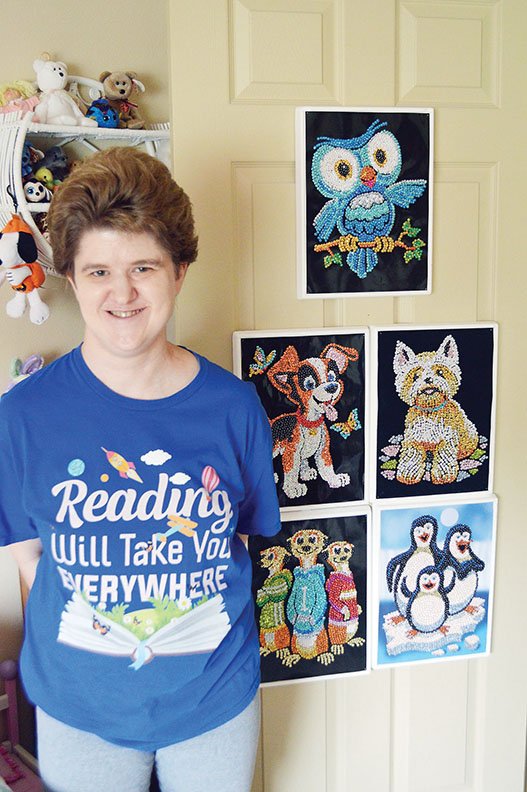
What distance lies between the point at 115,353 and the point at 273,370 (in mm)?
421

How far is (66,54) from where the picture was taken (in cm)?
187

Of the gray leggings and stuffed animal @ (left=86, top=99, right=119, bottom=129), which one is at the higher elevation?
stuffed animal @ (left=86, top=99, right=119, bottom=129)

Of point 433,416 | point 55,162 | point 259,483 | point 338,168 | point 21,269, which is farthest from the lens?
point 55,162

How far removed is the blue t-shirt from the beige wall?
866 millimetres

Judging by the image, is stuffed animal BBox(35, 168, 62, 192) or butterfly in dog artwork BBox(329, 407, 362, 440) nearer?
butterfly in dog artwork BBox(329, 407, 362, 440)

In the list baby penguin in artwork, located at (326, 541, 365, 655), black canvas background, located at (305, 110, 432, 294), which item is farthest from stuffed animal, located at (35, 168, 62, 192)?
baby penguin in artwork, located at (326, 541, 365, 655)

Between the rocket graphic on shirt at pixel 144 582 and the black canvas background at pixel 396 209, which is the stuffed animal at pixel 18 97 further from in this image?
the rocket graphic on shirt at pixel 144 582

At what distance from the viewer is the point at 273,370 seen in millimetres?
1456

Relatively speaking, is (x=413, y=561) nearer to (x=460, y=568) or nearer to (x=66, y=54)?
(x=460, y=568)

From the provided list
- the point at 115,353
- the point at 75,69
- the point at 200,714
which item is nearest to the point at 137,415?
the point at 115,353

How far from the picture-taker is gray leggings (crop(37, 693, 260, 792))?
1.15 m

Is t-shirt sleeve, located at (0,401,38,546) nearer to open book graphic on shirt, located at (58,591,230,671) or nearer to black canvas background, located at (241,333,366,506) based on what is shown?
open book graphic on shirt, located at (58,591,230,671)

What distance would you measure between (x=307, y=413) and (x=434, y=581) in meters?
0.47

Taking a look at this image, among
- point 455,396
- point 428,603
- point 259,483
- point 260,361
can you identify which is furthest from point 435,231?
point 428,603
